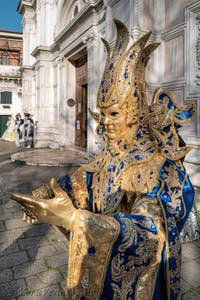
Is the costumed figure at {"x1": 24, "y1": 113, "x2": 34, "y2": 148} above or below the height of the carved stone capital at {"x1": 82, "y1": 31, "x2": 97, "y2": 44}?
below

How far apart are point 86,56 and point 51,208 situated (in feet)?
34.8

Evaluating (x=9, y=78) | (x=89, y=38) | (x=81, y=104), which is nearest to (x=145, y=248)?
(x=89, y=38)

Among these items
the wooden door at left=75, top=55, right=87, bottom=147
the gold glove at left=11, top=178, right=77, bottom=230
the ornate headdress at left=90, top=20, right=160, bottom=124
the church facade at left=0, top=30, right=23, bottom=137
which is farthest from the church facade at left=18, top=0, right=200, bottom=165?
the church facade at left=0, top=30, right=23, bottom=137

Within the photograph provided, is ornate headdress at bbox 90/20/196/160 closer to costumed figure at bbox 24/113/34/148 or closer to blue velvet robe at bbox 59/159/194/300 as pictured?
blue velvet robe at bbox 59/159/194/300

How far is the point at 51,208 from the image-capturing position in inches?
44.1

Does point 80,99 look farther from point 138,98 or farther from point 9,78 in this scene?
point 9,78

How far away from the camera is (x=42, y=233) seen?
3637mm

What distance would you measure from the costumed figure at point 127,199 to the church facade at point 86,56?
3.29 m

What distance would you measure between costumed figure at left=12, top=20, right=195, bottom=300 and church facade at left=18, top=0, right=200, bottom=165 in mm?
3292

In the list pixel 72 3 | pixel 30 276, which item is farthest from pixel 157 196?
pixel 72 3

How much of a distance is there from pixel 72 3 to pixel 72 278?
1223cm

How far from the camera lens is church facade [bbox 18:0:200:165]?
512cm

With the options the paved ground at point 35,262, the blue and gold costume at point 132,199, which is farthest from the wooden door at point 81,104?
the blue and gold costume at point 132,199

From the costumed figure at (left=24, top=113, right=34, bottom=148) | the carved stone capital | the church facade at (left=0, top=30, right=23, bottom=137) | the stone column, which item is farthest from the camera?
the church facade at (left=0, top=30, right=23, bottom=137)
